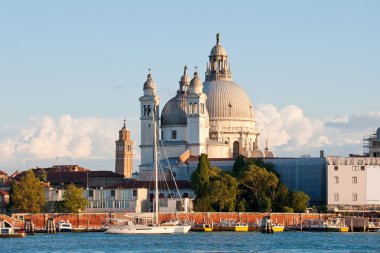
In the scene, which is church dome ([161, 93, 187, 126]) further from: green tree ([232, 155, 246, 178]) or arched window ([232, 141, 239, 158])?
green tree ([232, 155, 246, 178])

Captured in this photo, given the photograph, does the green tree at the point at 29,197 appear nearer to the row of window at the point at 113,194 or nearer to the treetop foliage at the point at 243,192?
the row of window at the point at 113,194

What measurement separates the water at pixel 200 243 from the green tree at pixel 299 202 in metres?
12.3

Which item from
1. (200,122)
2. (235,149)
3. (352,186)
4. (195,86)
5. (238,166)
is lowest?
(352,186)

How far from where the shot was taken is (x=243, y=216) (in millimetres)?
130625

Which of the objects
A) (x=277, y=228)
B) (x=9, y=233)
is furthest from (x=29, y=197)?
(x=277, y=228)

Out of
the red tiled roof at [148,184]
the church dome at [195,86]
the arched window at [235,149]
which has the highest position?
the church dome at [195,86]

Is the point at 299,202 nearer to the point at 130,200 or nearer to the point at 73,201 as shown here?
the point at 130,200

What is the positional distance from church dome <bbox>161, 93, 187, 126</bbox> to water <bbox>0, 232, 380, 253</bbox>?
3627 centimetres

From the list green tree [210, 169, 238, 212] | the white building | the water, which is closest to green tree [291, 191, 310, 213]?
green tree [210, 169, 238, 212]

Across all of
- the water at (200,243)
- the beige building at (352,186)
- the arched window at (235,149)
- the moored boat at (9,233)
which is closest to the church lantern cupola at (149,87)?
the arched window at (235,149)

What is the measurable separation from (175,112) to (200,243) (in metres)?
53.1

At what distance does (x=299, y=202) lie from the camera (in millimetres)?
134875

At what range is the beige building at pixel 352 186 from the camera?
142375 mm

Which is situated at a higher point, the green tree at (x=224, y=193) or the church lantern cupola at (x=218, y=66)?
the church lantern cupola at (x=218, y=66)
